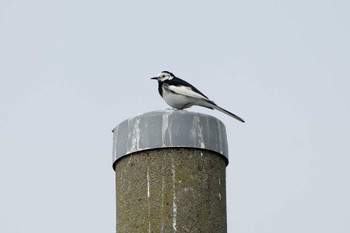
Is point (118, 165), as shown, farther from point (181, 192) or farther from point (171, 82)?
point (171, 82)

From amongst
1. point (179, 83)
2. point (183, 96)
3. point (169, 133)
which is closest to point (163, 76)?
point (179, 83)

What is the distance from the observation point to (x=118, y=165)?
5766mm

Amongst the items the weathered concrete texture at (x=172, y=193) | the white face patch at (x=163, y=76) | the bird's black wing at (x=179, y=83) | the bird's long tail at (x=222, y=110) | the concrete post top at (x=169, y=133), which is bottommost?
the weathered concrete texture at (x=172, y=193)

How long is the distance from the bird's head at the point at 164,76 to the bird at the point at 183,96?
39cm

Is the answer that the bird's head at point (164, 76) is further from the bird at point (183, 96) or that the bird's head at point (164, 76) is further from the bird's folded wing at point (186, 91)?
the bird's folded wing at point (186, 91)

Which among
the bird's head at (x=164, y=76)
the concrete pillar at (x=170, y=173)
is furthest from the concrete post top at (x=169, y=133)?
the bird's head at (x=164, y=76)

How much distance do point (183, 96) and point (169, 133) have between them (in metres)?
3.69

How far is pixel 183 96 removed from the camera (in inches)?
363

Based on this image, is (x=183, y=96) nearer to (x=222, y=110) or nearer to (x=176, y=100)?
(x=176, y=100)

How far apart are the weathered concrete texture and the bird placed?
11.6 ft

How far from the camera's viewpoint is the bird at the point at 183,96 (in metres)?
9.17

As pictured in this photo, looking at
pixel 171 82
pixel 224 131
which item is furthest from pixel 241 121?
pixel 224 131

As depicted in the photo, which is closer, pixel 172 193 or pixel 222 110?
pixel 172 193

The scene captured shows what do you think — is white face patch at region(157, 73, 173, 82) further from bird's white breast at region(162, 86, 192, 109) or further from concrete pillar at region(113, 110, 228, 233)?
concrete pillar at region(113, 110, 228, 233)
